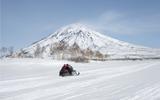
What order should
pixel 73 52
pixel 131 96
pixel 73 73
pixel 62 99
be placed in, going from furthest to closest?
pixel 73 52 < pixel 73 73 < pixel 131 96 < pixel 62 99

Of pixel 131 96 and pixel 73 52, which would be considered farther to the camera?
pixel 73 52

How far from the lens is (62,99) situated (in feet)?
39.0

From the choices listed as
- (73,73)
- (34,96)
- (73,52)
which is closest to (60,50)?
(73,52)

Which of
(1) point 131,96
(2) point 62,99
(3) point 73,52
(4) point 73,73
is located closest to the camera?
(2) point 62,99

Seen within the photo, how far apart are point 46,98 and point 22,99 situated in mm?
855

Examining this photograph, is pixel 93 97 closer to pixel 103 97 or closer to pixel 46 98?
pixel 103 97

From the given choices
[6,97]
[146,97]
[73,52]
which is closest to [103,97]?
[146,97]

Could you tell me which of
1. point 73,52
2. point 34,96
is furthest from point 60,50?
point 34,96

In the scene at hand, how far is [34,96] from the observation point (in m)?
12.8

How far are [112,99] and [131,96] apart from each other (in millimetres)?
1101

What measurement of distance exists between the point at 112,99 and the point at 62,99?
1753 millimetres

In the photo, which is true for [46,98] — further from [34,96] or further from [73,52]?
[73,52]

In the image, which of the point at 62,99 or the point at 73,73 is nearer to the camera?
the point at 62,99

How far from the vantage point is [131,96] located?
→ 12.7 metres
